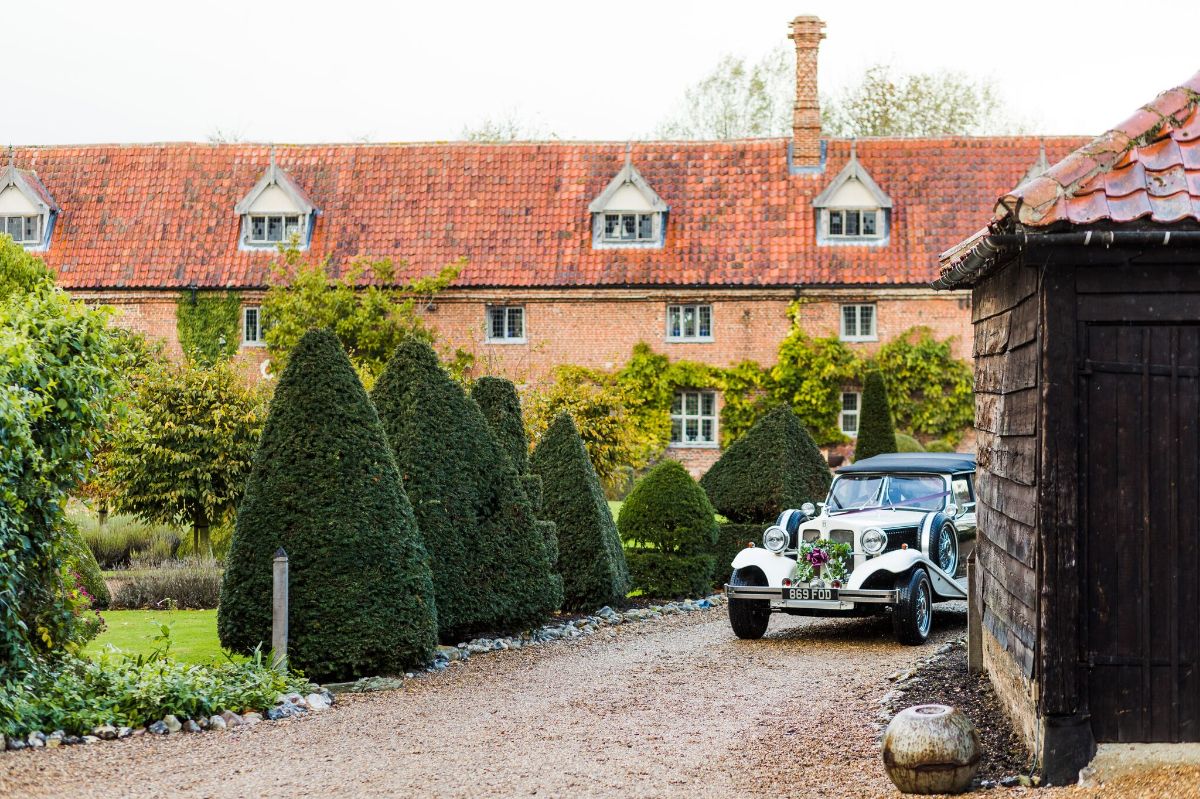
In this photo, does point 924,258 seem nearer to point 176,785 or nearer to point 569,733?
point 569,733

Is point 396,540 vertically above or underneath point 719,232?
underneath

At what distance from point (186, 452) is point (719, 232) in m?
16.5

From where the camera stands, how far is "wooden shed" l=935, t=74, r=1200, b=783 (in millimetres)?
7074

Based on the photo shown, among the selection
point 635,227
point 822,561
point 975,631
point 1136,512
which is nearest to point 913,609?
point 822,561

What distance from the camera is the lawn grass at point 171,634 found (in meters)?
12.4

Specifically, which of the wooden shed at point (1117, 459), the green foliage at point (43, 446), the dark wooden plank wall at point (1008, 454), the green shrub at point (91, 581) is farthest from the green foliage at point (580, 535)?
the wooden shed at point (1117, 459)

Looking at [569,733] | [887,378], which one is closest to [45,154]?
[887,378]

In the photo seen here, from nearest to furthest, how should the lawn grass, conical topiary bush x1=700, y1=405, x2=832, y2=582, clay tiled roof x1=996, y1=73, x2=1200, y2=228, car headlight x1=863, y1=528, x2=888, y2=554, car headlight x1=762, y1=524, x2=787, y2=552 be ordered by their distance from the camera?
clay tiled roof x1=996, y1=73, x2=1200, y2=228, the lawn grass, car headlight x1=863, y1=528, x2=888, y2=554, car headlight x1=762, y1=524, x2=787, y2=552, conical topiary bush x1=700, y1=405, x2=832, y2=582

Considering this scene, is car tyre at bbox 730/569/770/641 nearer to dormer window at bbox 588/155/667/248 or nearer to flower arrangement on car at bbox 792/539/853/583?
flower arrangement on car at bbox 792/539/853/583

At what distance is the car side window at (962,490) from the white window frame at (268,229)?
21908 mm

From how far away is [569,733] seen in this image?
9359mm

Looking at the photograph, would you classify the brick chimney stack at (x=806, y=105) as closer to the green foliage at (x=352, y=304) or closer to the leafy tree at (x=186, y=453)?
the green foliage at (x=352, y=304)

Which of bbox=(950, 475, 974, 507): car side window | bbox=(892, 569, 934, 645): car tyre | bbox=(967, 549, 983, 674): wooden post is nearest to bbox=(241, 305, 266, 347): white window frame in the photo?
bbox=(950, 475, 974, 507): car side window

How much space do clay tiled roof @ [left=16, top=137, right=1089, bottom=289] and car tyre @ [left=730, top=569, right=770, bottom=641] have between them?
18.5 metres
